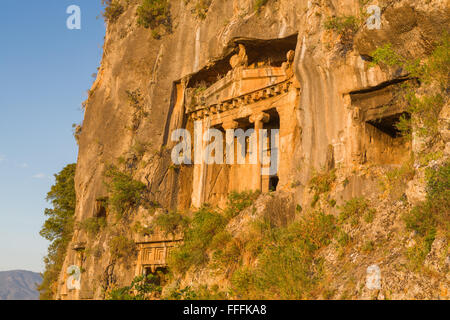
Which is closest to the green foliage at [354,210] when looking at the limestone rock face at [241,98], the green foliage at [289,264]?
the green foliage at [289,264]

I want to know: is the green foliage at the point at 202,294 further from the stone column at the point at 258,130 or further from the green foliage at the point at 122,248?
the green foliage at the point at 122,248

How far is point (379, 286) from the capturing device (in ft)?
25.1

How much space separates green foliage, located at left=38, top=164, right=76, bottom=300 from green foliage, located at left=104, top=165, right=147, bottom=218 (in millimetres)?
5565

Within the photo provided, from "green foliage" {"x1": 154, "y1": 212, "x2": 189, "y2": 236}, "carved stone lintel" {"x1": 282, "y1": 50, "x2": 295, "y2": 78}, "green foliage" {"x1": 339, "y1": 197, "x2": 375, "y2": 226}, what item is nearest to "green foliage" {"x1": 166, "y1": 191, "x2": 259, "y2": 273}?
"green foliage" {"x1": 154, "y1": 212, "x2": 189, "y2": 236}

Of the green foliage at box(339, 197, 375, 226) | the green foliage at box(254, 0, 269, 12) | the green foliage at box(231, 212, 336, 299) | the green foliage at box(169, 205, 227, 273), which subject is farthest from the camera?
the green foliage at box(254, 0, 269, 12)

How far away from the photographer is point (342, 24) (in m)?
13.0

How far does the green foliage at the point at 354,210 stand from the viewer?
407 inches

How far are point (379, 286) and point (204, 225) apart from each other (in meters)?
7.43

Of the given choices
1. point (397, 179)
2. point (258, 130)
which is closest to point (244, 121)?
point (258, 130)

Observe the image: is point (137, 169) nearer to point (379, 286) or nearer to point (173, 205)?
point (173, 205)

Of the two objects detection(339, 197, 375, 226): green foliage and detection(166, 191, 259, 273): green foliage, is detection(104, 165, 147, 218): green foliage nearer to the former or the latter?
detection(166, 191, 259, 273): green foliage

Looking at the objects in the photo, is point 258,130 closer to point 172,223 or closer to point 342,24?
point 172,223

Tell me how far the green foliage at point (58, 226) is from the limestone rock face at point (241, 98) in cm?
349

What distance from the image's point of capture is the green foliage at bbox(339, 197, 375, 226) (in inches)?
407
